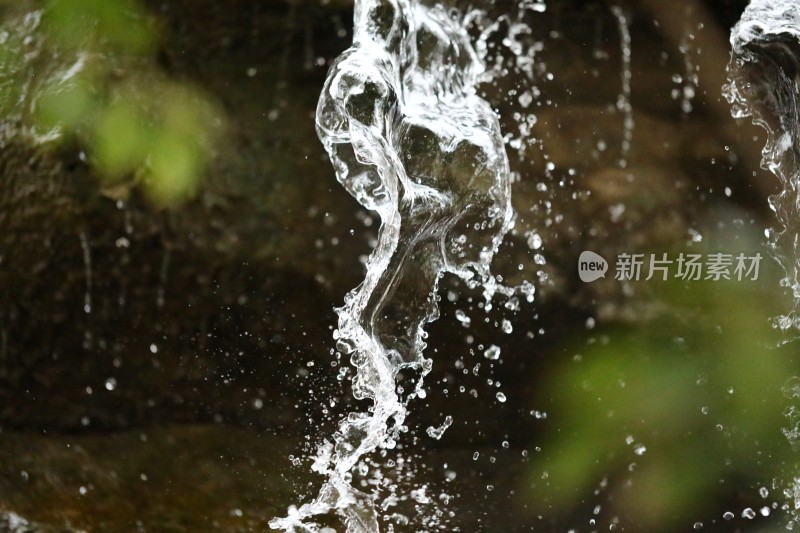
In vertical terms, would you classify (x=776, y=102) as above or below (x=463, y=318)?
above

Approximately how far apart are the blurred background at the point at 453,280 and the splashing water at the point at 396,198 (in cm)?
3

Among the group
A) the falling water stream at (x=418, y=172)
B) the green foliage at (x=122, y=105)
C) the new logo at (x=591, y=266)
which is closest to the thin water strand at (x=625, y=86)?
the falling water stream at (x=418, y=172)

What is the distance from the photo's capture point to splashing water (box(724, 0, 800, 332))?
145cm

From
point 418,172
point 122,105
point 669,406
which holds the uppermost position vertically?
point 122,105

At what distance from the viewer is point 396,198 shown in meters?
1.42

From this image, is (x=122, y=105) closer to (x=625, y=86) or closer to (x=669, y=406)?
(x=625, y=86)

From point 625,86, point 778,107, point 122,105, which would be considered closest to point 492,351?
point 625,86

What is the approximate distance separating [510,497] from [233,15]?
0.94m

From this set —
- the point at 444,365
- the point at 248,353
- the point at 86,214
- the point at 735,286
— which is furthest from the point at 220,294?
the point at 735,286

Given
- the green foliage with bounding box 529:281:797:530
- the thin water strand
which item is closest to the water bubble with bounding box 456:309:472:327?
the green foliage with bounding box 529:281:797:530

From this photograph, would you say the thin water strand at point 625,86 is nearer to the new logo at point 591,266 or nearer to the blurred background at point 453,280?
the blurred background at point 453,280

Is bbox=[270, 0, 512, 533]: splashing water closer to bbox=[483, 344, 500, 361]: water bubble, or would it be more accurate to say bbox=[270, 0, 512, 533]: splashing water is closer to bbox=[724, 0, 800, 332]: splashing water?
bbox=[483, 344, 500, 361]: water bubble

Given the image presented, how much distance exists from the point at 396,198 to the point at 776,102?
2.22 feet

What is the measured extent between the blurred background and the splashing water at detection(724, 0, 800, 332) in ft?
0.08
